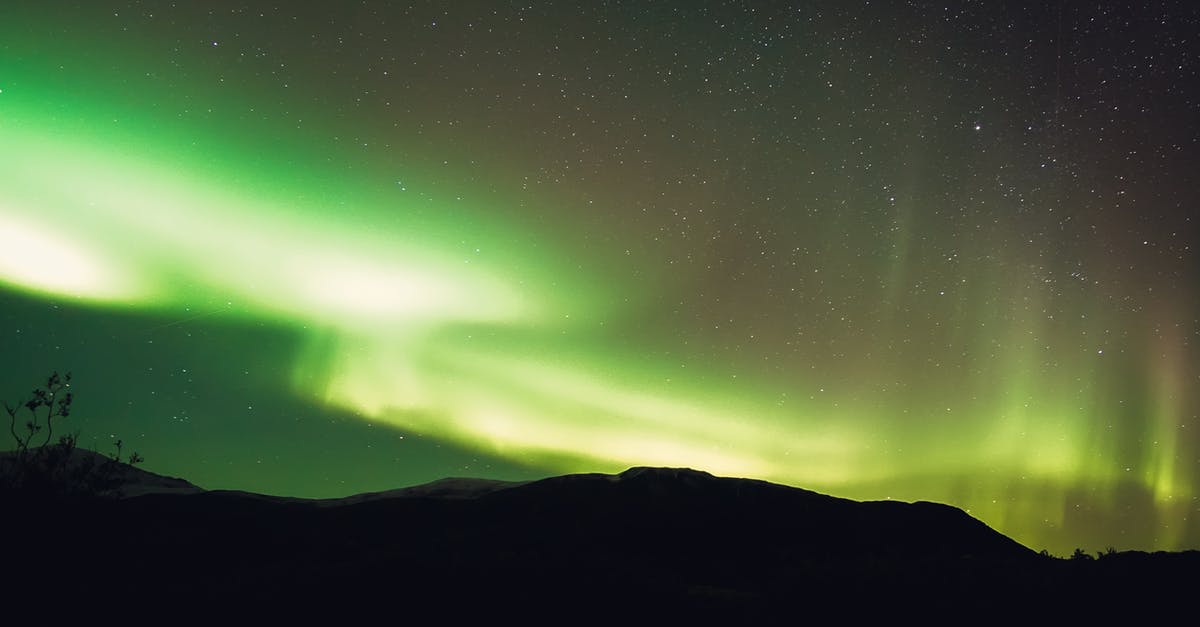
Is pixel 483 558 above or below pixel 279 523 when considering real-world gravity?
above

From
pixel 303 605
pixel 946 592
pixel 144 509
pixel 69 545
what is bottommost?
pixel 144 509

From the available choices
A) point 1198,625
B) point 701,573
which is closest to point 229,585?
point 1198,625

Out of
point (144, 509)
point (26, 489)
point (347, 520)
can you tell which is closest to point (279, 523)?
point (347, 520)

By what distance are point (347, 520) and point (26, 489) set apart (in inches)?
2470

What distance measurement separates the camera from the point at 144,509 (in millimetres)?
77062

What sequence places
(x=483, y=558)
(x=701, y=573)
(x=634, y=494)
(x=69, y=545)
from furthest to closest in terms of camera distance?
(x=634, y=494), (x=701, y=573), (x=69, y=545), (x=483, y=558)

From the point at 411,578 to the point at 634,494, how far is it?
76453 mm

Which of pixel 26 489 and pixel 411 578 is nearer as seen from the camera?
pixel 411 578

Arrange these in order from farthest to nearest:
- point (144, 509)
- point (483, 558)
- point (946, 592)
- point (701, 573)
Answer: point (144, 509), point (701, 573), point (483, 558), point (946, 592)

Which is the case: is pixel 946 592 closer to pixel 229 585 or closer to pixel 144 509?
pixel 229 585

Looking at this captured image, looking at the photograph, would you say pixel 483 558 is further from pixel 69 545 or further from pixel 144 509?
pixel 144 509

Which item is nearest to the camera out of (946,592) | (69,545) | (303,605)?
(303,605)

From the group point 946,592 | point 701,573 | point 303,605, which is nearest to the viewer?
point 303,605

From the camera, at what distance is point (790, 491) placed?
93.8 m
